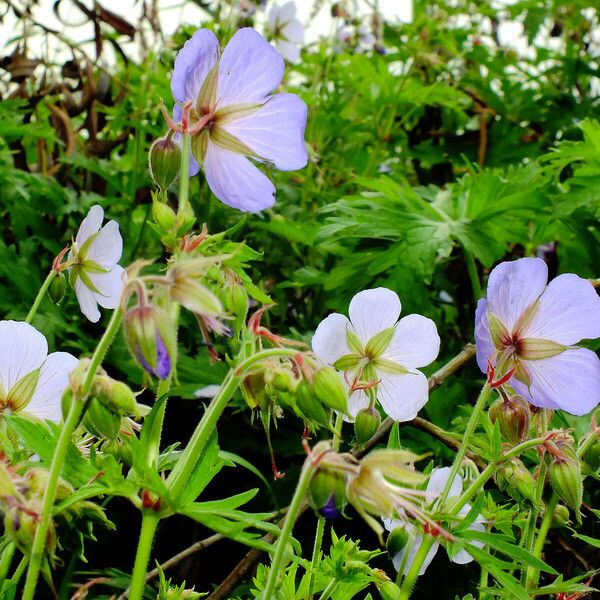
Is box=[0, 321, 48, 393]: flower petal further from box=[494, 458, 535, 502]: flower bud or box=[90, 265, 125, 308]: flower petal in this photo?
box=[494, 458, 535, 502]: flower bud

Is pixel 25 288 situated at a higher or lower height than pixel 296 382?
lower

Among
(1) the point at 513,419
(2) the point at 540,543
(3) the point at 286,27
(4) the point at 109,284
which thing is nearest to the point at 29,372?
(4) the point at 109,284

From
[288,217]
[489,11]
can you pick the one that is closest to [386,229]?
[288,217]

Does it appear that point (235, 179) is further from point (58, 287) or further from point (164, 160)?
point (58, 287)

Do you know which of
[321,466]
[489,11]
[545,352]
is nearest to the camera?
[321,466]

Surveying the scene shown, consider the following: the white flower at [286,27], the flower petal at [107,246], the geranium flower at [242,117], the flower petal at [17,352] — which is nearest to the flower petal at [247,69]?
the geranium flower at [242,117]

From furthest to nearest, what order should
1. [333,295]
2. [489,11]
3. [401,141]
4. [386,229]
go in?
[489,11] → [401,141] → [333,295] → [386,229]

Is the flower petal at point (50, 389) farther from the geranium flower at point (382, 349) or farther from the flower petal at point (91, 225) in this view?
the geranium flower at point (382, 349)

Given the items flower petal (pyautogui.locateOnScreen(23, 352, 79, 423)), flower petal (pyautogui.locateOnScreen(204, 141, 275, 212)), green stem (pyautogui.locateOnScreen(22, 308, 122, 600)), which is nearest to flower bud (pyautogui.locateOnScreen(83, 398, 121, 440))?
green stem (pyautogui.locateOnScreen(22, 308, 122, 600))

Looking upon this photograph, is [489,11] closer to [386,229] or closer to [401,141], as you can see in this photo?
[401,141]
